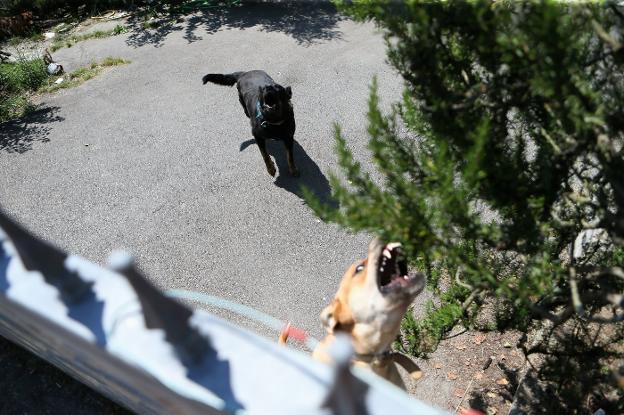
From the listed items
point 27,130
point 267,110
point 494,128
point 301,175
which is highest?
point 494,128

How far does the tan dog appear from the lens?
114 inches

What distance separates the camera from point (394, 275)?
125 inches

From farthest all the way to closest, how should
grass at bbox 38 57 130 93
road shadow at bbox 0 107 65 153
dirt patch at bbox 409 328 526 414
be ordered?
grass at bbox 38 57 130 93
road shadow at bbox 0 107 65 153
dirt patch at bbox 409 328 526 414

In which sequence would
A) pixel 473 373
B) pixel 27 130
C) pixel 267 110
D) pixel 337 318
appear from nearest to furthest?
1. pixel 337 318
2. pixel 473 373
3. pixel 267 110
4. pixel 27 130

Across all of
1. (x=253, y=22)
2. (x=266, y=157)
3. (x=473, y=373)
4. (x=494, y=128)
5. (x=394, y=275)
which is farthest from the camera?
(x=253, y=22)

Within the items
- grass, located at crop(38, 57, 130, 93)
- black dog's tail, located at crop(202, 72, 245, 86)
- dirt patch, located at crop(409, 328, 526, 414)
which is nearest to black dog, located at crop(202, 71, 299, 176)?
black dog's tail, located at crop(202, 72, 245, 86)

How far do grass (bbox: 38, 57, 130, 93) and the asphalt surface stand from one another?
0.22 meters

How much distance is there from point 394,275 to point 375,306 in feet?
1.16

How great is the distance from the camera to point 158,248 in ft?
20.6

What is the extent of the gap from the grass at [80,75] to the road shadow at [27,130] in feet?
2.40

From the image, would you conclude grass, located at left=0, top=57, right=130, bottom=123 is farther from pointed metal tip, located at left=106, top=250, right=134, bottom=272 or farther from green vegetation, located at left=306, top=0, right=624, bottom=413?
green vegetation, located at left=306, top=0, right=624, bottom=413

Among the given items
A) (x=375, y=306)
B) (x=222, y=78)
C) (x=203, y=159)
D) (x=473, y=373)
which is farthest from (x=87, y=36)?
(x=375, y=306)

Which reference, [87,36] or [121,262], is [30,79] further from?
[121,262]

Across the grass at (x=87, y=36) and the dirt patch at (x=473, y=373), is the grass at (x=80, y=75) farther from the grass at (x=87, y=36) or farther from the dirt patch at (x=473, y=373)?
the dirt patch at (x=473, y=373)
